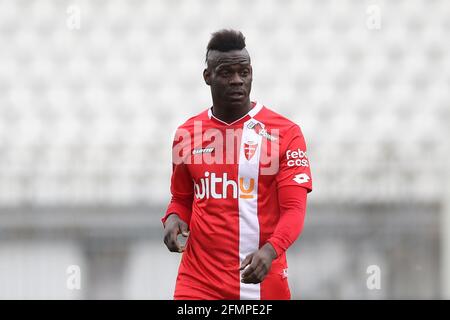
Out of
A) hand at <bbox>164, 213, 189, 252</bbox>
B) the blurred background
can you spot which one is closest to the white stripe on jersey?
hand at <bbox>164, 213, 189, 252</bbox>

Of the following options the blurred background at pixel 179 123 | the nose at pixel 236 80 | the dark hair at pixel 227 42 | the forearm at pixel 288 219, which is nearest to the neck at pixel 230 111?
the nose at pixel 236 80

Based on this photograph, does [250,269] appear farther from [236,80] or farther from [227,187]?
[236,80]

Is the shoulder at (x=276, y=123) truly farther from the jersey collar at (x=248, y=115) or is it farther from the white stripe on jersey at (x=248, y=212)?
the white stripe on jersey at (x=248, y=212)

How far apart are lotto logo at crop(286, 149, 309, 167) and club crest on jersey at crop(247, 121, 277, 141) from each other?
0.33 ft

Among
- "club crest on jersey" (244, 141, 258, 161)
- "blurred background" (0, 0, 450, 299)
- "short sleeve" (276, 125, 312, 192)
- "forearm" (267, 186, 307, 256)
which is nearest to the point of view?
"forearm" (267, 186, 307, 256)

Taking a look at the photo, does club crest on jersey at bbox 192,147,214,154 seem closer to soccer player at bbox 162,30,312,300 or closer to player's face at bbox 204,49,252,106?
soccer player at bbox 162,30,312,300

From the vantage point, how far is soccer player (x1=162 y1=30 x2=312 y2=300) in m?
3.15

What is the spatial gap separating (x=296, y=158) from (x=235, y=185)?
25cm

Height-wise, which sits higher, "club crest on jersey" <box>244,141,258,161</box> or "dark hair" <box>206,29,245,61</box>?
"dark hair" <box>206,29,245,61</box>

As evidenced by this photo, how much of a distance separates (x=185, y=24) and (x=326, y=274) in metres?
2.59

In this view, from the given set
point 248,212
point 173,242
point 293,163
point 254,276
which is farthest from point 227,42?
point 254,276

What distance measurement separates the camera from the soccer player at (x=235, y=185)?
315cm

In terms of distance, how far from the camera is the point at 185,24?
7387 millimetres

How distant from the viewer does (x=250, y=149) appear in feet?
10.6
